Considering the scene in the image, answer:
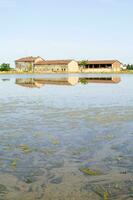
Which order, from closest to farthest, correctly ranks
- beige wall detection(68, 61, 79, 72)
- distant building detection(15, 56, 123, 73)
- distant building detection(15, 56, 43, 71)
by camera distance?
distant building detection(15, 56, 123, 73)
beige wall detection(68, 61, 79, 72)
distant building detection(15, 56, 43, 71)

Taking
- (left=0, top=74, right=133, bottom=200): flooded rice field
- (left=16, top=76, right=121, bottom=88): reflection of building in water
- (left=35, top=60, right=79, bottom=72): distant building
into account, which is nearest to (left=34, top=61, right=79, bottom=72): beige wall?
(left=35, top=60, right=79, bottom=72): distant building

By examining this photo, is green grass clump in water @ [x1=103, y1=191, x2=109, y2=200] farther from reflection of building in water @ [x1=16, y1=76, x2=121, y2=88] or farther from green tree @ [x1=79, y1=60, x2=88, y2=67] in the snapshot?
green tree @ [x1=79, y1=60, x2=88, y2=67]

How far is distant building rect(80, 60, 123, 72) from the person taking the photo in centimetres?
13900

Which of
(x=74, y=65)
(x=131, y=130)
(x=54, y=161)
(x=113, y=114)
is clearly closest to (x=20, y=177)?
(x=54, y=161)

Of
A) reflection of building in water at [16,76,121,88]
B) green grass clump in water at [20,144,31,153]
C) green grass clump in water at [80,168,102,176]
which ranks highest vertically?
green grass clump in water at [80,168,102,176]

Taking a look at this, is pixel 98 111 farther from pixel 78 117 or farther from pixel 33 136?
pixel 33 136

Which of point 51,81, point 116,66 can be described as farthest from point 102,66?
point 51,81

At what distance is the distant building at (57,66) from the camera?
458ft

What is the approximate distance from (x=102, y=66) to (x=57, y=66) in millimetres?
20332

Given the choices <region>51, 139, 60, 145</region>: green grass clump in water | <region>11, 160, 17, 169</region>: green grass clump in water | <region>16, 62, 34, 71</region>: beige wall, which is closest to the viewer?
<region>11, 160, 17, 169</region>: green grass clump in water

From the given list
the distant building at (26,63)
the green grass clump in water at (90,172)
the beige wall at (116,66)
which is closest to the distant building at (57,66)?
the distant building at (26,63)

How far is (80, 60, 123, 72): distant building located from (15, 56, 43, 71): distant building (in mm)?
22265

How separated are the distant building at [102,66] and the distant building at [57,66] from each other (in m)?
4.92

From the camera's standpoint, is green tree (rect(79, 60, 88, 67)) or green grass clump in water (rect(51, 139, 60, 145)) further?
green tree (rect(79, 60, 88, 67))
